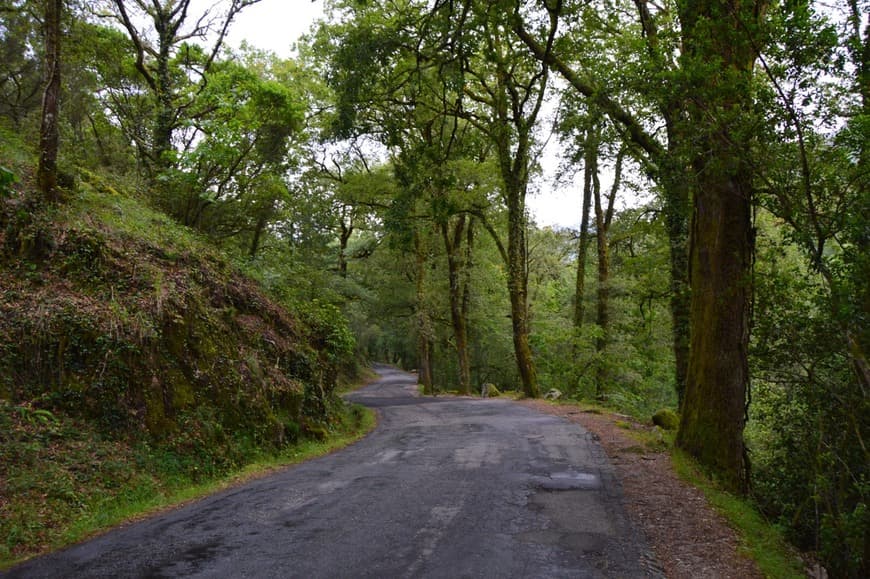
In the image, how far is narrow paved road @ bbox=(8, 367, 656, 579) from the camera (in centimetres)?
456

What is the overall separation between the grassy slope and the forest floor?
18.4 ft

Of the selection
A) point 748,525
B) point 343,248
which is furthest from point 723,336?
point 343,248

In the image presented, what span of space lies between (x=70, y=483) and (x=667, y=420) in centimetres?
1136

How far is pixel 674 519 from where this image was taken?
6016mm

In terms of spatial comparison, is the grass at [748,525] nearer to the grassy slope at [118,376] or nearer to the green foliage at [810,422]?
the green foliage at [810,422]

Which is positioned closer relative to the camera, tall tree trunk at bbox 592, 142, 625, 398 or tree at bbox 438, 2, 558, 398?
tree at bbox 438, 2, 558, 398

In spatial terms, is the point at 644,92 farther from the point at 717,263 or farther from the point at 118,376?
the point at 118,376

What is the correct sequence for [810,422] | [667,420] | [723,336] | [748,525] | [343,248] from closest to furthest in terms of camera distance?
[748,525], [810,422], [723,336], [667,420], [343,248]

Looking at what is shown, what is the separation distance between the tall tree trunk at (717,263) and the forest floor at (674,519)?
36.0 inches

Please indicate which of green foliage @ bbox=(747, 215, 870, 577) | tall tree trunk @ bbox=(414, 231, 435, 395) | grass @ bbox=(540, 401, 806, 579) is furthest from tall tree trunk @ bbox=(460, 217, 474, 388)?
green foliage @ bbox=(747, 215, 870, 577)

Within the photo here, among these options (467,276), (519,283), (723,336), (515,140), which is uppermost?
(515,140)

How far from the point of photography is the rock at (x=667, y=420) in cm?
1252

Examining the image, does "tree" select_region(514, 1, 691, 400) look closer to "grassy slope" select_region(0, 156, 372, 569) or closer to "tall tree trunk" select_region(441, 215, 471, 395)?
"grassy slope" select_region(0, 156, 372, 569)

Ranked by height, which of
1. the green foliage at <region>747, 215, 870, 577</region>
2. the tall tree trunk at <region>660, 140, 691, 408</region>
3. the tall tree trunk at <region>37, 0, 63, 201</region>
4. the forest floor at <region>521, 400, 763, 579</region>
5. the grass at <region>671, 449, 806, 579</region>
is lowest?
the grass at <region>671, 449, 806, 579</region>
